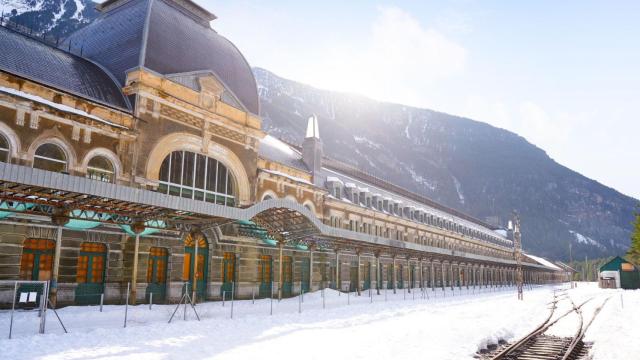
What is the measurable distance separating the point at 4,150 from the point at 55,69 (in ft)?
18.7

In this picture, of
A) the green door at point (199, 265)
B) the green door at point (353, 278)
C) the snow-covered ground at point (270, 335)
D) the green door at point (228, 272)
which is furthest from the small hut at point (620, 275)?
the green door at point (199, 265)

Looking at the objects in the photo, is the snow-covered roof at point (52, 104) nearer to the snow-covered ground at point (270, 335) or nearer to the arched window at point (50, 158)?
the arched window at point (50, 158)

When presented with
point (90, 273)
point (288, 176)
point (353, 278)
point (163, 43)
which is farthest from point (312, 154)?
point (90, 273)

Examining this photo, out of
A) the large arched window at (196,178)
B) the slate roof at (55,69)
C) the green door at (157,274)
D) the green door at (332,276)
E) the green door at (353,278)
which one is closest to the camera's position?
the slate roof at (55,69)

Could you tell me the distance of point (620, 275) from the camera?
85.2 meters

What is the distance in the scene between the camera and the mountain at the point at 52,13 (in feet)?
389

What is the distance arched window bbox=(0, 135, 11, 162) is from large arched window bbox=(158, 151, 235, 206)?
7809 millimetres

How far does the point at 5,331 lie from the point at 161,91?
15.1 metres

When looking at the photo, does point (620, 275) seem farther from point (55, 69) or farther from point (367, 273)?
point (55, 69)

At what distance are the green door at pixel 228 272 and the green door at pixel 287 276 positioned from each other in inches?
244

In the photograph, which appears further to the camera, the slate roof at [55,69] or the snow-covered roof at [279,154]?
the snow-covered roof at [279,154]

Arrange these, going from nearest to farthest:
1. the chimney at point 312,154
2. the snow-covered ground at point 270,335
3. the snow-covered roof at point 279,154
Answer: the snow-covered ground at point 270,335 < the snow-covered roof at point 279,154 < the chimney at point 312,154

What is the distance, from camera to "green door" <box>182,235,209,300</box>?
2880 cm

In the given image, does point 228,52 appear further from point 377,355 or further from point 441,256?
point 441,256
